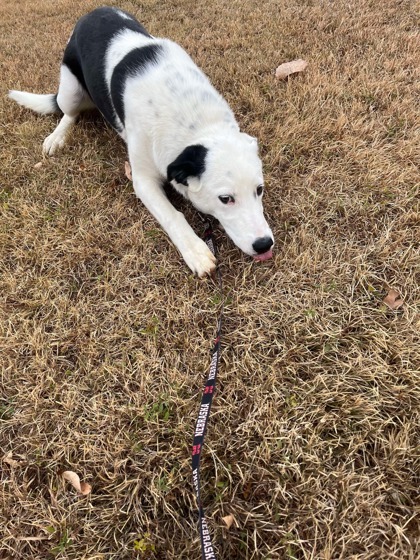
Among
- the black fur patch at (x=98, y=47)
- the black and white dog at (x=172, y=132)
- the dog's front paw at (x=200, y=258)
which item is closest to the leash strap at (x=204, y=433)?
the dog's front paw at (x=200, y=258)

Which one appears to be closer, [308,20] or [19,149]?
[19,149]

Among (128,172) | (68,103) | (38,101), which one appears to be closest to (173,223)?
(128,172)

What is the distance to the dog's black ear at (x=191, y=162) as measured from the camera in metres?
2.38

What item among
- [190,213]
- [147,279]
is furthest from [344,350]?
[190,213]

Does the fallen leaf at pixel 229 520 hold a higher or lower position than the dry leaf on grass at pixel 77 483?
lower

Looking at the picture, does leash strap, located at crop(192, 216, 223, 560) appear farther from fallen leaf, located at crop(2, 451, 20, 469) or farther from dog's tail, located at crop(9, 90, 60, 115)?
dog's tail, located at crop(9, 90, 60, 115)

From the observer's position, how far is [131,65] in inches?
116

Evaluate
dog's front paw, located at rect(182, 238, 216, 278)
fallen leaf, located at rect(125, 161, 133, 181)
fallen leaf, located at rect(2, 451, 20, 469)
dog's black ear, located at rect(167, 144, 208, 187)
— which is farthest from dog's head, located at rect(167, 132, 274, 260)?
fallen leaf, located at rect(2, 451, 20, 469)

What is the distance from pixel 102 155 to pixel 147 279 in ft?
5.14

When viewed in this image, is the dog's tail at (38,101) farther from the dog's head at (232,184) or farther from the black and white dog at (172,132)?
the dog's head at (232,184)

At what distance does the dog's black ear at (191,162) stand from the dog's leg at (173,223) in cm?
33

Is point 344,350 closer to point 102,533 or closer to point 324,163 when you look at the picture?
point 102,533

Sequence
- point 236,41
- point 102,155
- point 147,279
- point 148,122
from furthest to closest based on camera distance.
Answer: point 236,41 < point 102,155 < point 148,122 < point 147,279

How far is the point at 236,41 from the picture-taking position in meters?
4.68
